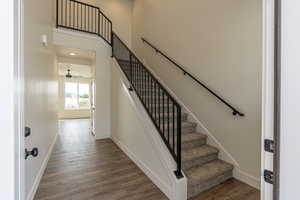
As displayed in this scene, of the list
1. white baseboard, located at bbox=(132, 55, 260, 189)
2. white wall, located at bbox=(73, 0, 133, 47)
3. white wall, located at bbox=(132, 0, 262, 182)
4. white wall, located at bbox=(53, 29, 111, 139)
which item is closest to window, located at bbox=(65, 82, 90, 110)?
white wall, located at bbox=(73, 0, 133, 47)

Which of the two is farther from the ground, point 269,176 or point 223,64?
point 223,64

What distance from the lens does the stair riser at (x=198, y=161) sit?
2465 millimetres

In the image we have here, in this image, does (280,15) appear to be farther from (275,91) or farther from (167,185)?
(167,185)

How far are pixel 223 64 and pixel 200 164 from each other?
1767mm

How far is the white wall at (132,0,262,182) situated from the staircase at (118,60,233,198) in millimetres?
260

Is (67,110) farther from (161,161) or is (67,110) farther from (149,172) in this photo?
(161,161)

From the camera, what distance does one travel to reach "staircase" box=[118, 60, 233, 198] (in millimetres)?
2248

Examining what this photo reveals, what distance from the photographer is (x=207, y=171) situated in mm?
2428

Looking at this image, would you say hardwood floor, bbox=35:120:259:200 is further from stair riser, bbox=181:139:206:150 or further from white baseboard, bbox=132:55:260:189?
stair riser, bbox=181:139:206:150

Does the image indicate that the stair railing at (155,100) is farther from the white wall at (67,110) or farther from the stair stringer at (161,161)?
the white wall at (67,110)

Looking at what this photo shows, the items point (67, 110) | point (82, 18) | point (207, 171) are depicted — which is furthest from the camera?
point (67, 110)

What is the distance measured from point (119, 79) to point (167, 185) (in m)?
2.75

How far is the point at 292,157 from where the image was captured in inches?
25.0
